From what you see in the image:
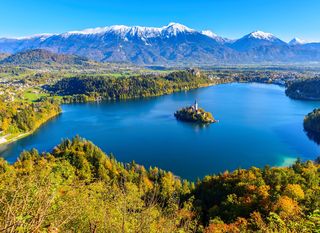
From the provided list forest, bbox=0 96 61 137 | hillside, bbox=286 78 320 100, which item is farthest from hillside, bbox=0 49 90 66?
forest, bbox=0 96 61 137

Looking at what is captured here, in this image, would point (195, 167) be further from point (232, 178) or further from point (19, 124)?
point (19, 124)

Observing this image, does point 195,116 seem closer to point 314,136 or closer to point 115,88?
point 314,136

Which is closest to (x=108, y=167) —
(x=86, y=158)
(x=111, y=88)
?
(x=86, y=158)

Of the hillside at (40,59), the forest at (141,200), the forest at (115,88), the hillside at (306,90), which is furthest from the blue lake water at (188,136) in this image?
Result: the hillside at (40,59)

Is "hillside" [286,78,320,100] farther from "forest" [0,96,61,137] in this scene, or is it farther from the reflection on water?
"forest" [0,96,61,137]

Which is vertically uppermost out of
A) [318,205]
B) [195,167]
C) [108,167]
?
[318,205]

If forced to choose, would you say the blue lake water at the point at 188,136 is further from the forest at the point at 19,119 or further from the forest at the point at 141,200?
the forest at the point at 141,200
